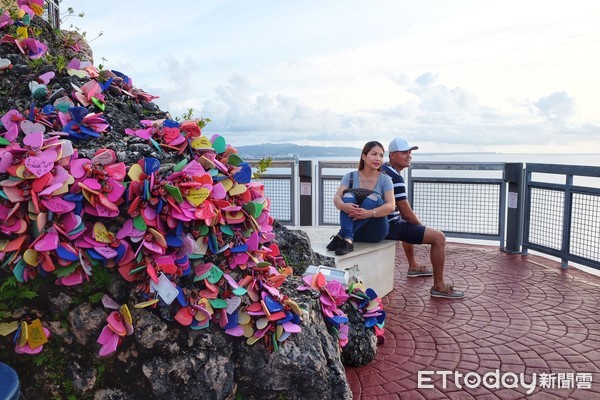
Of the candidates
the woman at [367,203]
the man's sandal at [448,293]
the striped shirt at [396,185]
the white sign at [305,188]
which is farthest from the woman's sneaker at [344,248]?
the white sign at [305,188]

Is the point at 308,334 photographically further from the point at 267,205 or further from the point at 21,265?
the point at 21,265

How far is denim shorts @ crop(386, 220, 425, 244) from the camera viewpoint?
567 cm

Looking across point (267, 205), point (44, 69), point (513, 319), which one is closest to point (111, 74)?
point (44, 69)

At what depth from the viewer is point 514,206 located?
25.4 ft

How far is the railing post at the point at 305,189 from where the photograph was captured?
30.5 feet

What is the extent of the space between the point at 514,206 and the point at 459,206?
902 millimetres

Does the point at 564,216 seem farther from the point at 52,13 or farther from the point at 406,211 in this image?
the point at 52,13

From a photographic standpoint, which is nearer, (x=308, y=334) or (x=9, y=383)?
(x=9, y=383)

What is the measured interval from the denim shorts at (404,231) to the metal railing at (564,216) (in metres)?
2.44

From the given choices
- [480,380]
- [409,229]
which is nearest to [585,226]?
[409,229]

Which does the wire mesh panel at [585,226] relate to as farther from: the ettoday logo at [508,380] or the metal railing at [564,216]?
the ettoday logo at [508,380]

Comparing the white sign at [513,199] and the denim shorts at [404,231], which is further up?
the white sign at [513,199]

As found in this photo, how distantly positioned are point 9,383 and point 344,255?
3.35 m

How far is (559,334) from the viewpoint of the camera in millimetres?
4609
